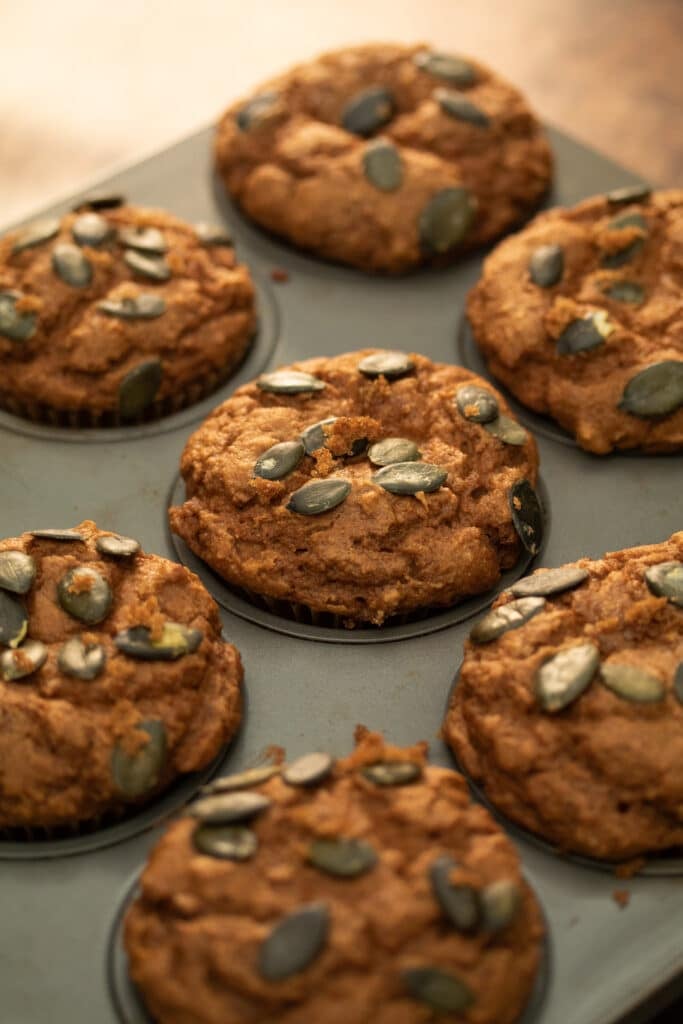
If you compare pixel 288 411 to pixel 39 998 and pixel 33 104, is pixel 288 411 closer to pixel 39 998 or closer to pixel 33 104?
pixel 39 998

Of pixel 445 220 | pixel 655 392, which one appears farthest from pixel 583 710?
pixel 445 220

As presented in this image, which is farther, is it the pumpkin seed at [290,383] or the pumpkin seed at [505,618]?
the pumpkin seed at [290,383]

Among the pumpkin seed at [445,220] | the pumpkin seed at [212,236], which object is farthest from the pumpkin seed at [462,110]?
the pumpkin seed at [212,236]

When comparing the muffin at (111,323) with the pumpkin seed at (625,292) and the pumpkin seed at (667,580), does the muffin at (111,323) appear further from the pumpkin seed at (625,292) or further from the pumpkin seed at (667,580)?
the pumpkin seed at (667,580)

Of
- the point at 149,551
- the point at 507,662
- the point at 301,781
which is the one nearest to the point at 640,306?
the point at 507,662

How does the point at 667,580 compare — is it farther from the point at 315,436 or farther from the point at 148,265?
the point at 148,265

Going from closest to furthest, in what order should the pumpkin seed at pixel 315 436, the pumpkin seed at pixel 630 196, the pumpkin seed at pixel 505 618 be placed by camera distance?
the pumpkin seed at pixel 505 618, the pumpkin seed at pixel 315 436, the pumpkin seed at pixel 630 196
